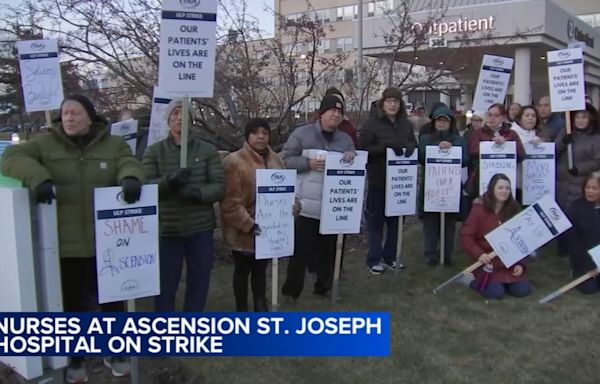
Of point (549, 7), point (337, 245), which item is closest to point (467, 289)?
point (337, 245)

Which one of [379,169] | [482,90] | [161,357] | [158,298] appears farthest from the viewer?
[482,90]

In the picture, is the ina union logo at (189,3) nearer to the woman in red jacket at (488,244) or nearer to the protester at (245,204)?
the protester at (245,204)

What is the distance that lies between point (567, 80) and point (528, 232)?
2.32 meters

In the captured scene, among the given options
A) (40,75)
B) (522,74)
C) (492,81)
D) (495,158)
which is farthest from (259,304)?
(522,74)

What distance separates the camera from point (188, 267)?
4500mm

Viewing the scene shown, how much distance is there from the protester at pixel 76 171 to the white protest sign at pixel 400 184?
3.05 meters

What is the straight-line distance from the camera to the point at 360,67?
395 inches

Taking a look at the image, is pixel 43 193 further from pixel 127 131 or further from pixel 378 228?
pixel 378 228

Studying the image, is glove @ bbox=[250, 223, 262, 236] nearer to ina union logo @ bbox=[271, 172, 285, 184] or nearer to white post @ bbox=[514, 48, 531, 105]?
ina union logo @ bbox=[271, 172, 285, 184]

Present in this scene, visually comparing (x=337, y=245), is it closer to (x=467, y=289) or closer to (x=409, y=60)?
(x=467, y=289)

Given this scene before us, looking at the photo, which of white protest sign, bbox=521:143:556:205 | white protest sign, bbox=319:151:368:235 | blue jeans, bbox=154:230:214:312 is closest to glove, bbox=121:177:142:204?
Answer: blue jeans, bbox=154:230:214:312

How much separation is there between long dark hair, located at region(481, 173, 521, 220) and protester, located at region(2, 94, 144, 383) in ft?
12.0

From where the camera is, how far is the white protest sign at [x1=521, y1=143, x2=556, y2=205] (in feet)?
22.0

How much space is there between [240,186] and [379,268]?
96.3 inches
